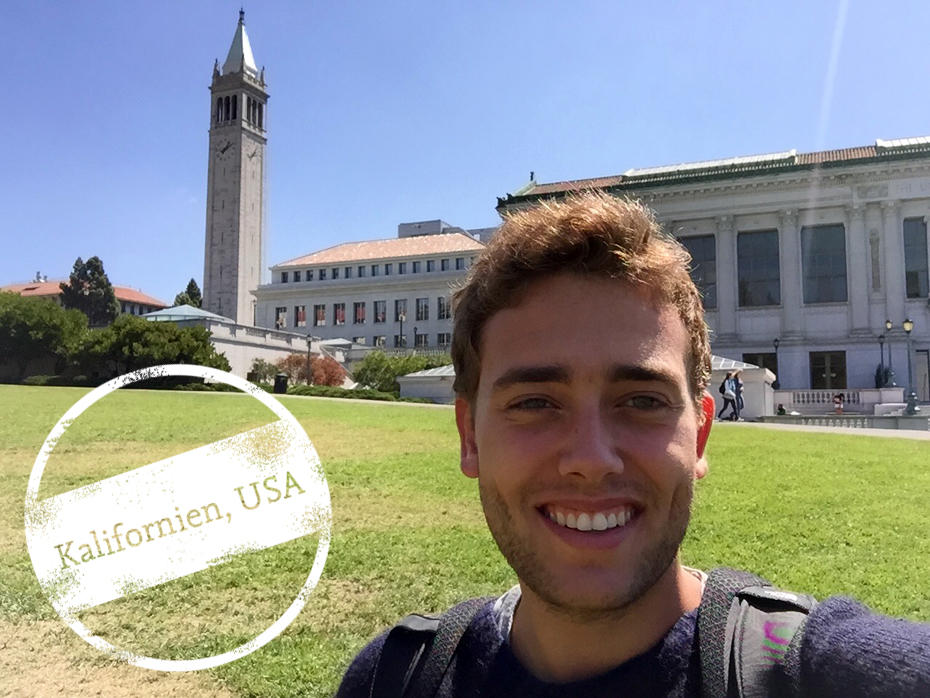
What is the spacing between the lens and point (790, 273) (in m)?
41.6

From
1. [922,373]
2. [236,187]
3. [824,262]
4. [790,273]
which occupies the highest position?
[236,187]

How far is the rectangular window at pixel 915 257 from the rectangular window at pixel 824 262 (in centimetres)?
340

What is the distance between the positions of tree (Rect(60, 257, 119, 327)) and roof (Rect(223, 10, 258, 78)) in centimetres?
4173

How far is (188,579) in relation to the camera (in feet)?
11.2

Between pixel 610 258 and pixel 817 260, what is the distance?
4599cm

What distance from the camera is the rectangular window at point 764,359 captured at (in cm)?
4144

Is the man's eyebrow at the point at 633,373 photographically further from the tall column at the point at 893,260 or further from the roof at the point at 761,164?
the tall column at the point at 893,260

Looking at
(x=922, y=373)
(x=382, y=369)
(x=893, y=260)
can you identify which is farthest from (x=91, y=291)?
(x=922, y=373)

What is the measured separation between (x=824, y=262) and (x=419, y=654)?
152 ft

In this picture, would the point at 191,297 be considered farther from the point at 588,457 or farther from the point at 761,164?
the point at 588,457

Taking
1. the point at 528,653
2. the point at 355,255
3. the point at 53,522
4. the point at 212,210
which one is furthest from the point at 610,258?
the point at 212,210

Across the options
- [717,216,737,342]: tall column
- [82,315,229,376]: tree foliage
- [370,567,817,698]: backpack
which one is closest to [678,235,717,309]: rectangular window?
[717,216,737,342]: tall column

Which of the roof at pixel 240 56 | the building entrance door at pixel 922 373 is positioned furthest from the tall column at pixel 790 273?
the roof at pixel 240 56

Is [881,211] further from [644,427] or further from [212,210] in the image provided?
[212,210]
